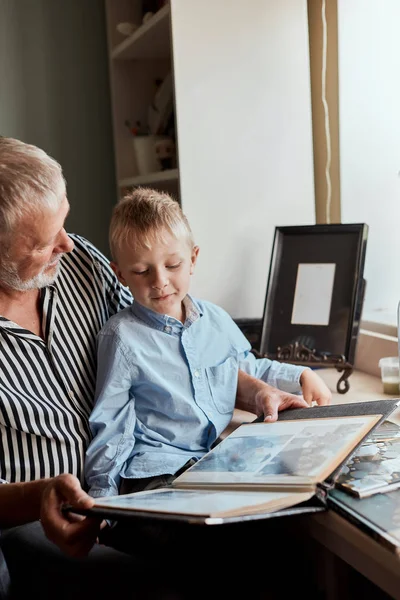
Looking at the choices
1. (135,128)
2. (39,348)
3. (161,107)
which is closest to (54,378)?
(39,348)

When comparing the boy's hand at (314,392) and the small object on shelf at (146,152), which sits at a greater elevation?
the small object on shelf at (146,152)

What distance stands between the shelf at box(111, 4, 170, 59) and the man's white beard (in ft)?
3.05

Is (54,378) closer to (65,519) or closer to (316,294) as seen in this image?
(65,519)

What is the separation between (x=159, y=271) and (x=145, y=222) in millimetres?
94

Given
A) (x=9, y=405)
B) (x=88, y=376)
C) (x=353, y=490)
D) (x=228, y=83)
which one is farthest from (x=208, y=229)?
(x=353, y=490)

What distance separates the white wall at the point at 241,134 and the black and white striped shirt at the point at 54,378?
1.82 feet

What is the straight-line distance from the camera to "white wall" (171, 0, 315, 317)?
2021mm

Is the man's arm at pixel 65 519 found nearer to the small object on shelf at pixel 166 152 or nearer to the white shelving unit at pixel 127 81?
the small object on shelf at pixel 166 152

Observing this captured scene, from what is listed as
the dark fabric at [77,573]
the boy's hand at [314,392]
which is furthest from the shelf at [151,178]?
the dark fabric at [77,573]

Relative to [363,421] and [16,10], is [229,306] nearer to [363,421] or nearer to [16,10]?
[363,421]

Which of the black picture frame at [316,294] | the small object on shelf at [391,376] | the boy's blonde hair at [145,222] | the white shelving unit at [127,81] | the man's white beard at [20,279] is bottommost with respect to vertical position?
the small object on shelf at [391,376]

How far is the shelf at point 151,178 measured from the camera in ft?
6.89

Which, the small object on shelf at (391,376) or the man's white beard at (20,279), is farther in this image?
the small object on shelf at (391,376)

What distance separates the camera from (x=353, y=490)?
99cm
